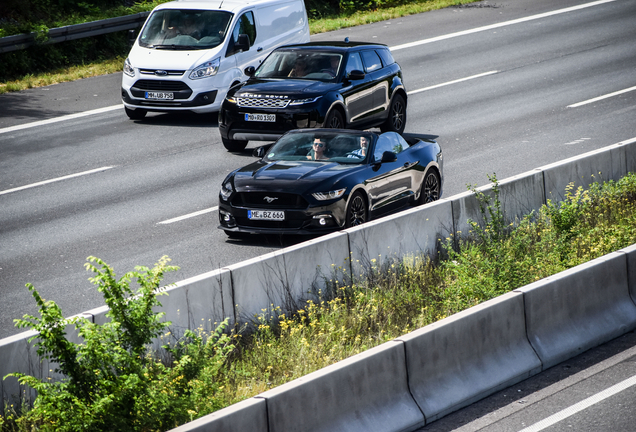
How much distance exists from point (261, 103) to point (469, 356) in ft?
32.4

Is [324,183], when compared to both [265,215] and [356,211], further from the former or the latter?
[265,215]

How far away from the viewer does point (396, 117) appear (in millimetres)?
18406

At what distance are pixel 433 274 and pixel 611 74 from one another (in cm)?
1574

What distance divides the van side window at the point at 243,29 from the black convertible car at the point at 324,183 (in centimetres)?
714

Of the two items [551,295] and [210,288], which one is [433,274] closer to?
[551,295]

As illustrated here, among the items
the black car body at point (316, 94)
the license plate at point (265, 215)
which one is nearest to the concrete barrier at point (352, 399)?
the license plate at point (265, 215)

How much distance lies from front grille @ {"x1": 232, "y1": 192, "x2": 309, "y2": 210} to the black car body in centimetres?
460

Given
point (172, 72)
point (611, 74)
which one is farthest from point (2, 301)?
point (611, 74)

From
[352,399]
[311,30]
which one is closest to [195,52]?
[311,30]

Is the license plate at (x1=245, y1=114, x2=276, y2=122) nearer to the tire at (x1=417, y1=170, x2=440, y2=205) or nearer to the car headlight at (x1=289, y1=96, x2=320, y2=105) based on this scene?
the car headlight at (x1=289, y1=96, x2=320, y2=105)

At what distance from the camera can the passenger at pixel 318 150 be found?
1226cm

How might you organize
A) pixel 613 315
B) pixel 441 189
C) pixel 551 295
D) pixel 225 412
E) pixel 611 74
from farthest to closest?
pixel 611 74, pixel 441 189, pixel 613 315, pixel 551 295, pixel 225 412

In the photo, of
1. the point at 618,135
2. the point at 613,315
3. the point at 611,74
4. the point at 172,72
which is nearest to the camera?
the point at 613,315

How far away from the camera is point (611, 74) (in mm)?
23578
